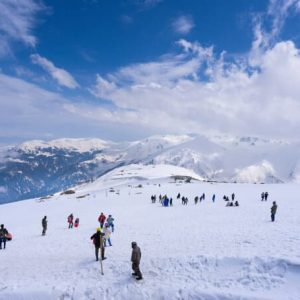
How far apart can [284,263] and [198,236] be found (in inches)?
336

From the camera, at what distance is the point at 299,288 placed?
44.0 feet

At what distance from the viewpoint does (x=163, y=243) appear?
2205 centimetres

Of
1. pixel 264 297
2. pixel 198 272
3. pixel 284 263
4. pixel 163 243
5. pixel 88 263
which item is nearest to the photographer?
pixel 264 297

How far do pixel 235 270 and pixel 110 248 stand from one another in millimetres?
9705

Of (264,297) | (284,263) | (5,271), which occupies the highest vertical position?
(284,263)

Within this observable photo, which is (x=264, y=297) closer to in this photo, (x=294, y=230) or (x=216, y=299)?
(x=216, y=299)

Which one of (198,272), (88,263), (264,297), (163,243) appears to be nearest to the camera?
(264,297)

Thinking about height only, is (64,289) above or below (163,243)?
below

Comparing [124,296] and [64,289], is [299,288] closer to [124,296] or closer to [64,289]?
[124,296]

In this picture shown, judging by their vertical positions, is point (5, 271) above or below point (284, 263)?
below

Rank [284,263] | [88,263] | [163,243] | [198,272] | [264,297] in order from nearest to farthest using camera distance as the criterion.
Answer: [264,297]
[284,263]
[198,272]
[88,263]
[163,243]

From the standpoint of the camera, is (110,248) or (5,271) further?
(110,248)

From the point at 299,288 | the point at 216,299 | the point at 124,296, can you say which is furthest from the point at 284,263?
the point at 124,296

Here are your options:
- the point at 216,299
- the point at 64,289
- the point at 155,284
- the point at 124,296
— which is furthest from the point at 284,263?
the point at 64,289
